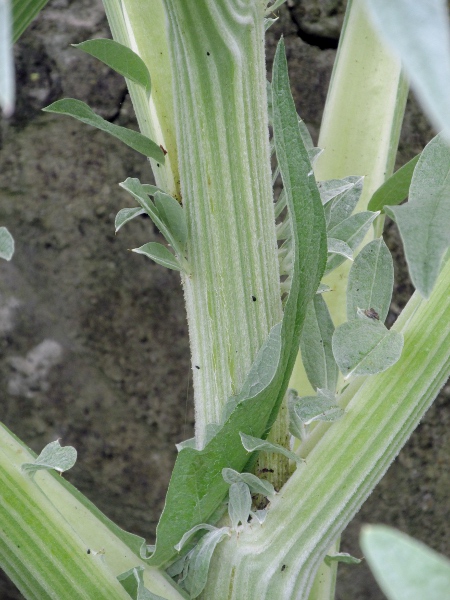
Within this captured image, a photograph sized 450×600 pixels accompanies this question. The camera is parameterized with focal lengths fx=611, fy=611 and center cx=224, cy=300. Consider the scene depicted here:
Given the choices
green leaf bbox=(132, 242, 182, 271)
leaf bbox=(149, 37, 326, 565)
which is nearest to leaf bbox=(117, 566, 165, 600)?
leaf bbox=(149, 37, 326, 565)

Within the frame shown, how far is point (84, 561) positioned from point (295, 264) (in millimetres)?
143

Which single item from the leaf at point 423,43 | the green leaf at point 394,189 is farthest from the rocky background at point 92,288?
the leaf at point 423,43

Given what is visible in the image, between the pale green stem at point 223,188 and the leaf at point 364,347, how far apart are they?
3 centimetres

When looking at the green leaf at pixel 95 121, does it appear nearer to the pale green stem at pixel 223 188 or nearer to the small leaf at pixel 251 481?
the pale green stem at pixel 223 188

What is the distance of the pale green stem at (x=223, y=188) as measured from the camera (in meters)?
0.21

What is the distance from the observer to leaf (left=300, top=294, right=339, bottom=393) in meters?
0.27

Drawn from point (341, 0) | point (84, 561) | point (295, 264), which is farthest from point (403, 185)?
point (341, 0)

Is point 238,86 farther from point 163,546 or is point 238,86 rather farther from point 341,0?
point 341,0

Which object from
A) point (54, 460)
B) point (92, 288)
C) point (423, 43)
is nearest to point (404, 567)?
point (423, 43)

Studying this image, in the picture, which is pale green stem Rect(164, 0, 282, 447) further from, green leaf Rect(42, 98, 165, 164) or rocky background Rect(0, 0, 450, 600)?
rocky background Rect(0, 0, 450, 600)

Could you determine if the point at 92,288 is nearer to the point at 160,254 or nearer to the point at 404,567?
the point at 160,254

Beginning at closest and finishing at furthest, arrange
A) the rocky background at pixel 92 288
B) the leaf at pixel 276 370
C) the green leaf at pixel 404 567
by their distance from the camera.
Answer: the green leaf at pixel 404 567 < the leaf at pixel 276 370 < the rocky background at pixel 92 288

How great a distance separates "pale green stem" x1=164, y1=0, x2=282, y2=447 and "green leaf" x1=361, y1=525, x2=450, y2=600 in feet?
0.52

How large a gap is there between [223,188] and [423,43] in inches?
5.6
